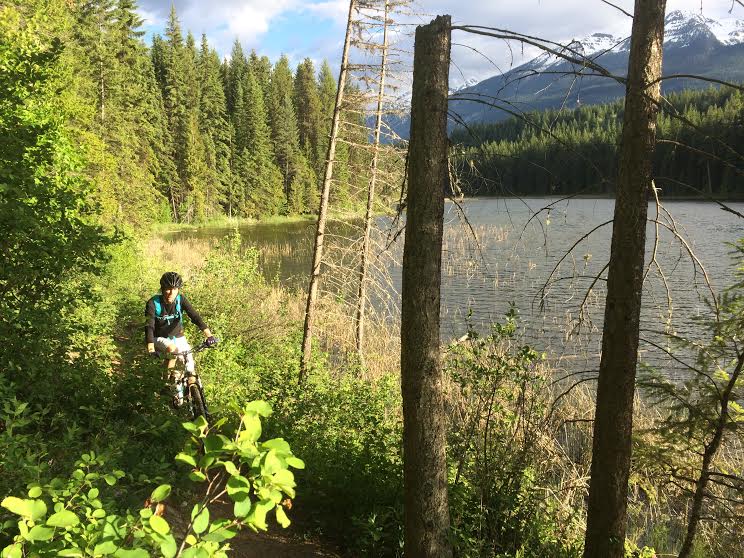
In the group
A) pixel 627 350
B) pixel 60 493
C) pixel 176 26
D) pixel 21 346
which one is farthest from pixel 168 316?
pixel 176 26

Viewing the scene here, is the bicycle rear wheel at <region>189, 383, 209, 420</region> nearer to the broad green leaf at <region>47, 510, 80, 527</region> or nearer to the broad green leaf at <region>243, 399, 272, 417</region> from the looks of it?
the broad green leaf at <region>47, 510, 80, 527</region>

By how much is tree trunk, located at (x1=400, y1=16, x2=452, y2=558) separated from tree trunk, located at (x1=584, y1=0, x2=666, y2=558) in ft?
4.18

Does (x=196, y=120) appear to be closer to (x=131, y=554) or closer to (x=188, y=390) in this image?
(x=188, y=390)

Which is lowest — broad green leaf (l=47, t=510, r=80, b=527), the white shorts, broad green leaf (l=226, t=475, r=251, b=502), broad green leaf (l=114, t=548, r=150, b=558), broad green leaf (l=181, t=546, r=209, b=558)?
the white shorts

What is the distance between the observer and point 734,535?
203 inches

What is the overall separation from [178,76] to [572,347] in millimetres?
51247

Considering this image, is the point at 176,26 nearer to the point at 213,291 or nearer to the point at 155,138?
the point at 155,138

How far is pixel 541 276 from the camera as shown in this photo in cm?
1914

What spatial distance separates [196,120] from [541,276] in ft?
148

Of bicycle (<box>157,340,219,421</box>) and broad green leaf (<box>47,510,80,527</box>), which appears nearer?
broad green leaf (<box>47,510,80,527</box>)

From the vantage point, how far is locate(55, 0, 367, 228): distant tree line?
28.1 metres

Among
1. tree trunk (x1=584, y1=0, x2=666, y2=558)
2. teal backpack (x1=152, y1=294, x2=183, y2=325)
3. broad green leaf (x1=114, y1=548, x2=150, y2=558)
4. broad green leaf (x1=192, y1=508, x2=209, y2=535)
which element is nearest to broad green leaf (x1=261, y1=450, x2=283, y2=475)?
broad green leaf (x1=192, y1=508, x2=209, y2=535)

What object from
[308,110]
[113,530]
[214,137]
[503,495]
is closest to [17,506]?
[113,530]

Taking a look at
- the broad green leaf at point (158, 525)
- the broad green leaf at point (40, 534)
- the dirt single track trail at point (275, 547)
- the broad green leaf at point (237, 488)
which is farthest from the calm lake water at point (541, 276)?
the broad green leaf at point (40, 534)
